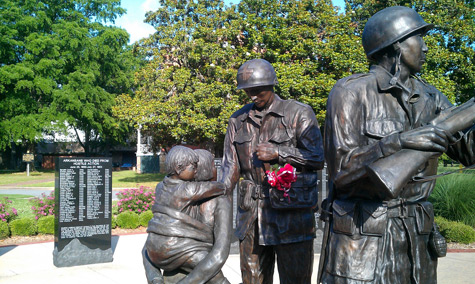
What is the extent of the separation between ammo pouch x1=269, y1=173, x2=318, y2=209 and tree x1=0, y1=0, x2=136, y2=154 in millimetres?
29707

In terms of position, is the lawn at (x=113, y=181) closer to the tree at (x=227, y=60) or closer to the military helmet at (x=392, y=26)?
the tree at (x=227, y=60)

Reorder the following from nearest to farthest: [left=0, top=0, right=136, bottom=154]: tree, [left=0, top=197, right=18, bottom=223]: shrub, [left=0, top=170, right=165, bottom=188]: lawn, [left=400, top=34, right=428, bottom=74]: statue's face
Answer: [left=400, top=34, right=428, bottom=74]: statue's face, [left=0, top=197, right=18, bottom=223]: shrub, [left=0, top=170, right=165, bottom=188]: lawn, [left=0, top=0, right=136, bottom=154]: tree

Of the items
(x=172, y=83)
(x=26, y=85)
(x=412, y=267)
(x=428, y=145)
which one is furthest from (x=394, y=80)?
(x=26, y=85)

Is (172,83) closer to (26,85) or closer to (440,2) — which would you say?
(440,2)

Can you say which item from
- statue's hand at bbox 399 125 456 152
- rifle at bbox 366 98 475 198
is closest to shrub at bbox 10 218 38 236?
rifle at bbox 366 98 475 198

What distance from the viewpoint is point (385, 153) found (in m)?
2.07

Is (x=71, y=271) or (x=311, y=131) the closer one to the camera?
(x=311, y=131)

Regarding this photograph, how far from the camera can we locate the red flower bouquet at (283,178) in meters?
3.50

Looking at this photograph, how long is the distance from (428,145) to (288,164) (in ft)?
5.27

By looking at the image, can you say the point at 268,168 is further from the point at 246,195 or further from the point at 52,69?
the point at 52,69

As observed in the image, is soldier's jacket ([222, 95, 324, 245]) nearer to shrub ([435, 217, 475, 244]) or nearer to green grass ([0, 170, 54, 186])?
shrub ([435, 217, 475, 244])

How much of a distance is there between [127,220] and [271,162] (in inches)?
Answer: 317

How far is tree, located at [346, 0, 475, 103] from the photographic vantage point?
1920 centimetres

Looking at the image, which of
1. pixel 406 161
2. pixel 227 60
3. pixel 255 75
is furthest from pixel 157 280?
pixel 227 60
